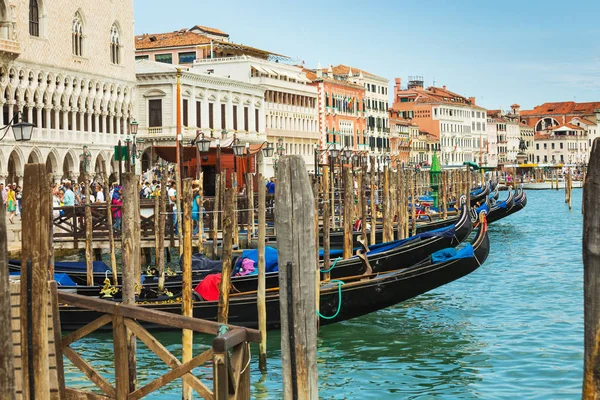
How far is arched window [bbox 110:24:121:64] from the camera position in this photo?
29609 millimetres

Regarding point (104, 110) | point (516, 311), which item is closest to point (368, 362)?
point (516, 311)

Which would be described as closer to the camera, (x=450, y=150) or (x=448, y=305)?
(x=448, y=305)

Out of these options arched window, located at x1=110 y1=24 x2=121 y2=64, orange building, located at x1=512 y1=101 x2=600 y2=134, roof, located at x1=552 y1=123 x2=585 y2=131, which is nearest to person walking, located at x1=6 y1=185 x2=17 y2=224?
arched window, located at x1=110 y1=24 x2=121 y2=64

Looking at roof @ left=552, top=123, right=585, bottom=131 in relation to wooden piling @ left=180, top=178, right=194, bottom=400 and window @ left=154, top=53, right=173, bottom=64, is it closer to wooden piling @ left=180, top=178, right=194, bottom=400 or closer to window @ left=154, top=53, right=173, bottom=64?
window @ left=154, top=53, right=173, bottom=64

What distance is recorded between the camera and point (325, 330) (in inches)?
368

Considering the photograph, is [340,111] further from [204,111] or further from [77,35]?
[77,35]

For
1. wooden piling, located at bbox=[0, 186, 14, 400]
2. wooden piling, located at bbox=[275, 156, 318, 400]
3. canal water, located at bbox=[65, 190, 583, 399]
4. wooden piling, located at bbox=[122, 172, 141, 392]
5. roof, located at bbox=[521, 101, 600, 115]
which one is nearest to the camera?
wooden piling, located at bbox=[0, 186, 14, 400]

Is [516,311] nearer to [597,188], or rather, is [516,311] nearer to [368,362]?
[368,362]

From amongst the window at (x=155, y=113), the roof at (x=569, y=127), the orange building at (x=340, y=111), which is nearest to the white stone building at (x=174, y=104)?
the window at (x=155, y=113)

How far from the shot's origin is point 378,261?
11195mm

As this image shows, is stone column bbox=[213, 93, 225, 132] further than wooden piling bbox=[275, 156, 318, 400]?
Yes

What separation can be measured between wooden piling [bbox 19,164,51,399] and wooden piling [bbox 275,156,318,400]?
1.01m

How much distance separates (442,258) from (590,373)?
6.04m

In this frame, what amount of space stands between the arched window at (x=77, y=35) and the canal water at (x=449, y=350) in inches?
673
